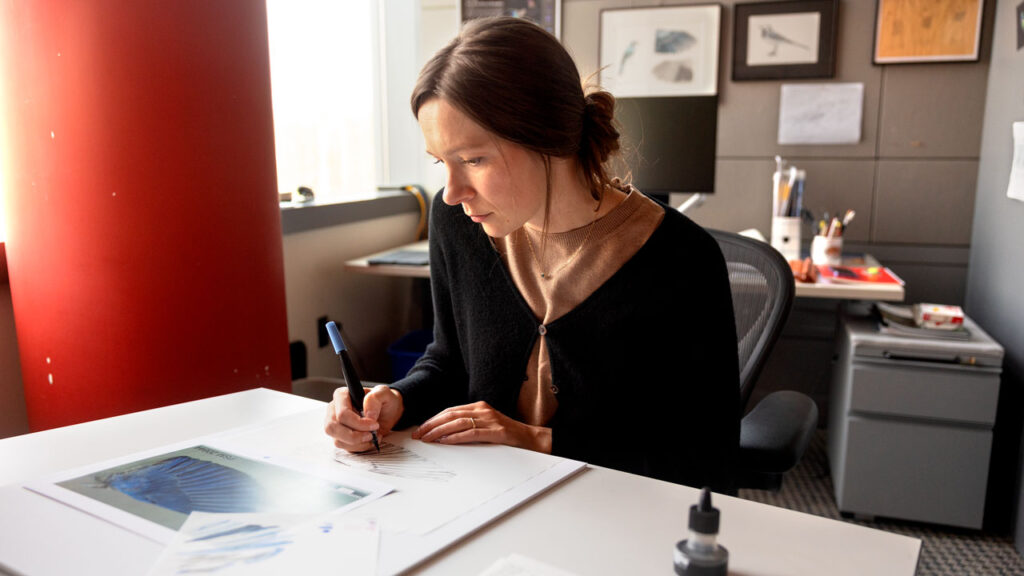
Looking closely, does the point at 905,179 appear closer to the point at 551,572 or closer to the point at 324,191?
the point at 324,191

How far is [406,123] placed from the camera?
3371 mm

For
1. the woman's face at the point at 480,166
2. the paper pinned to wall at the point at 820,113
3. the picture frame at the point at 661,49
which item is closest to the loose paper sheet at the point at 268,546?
the woman's face at the point at 480,166

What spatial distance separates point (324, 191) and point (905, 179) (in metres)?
2.23

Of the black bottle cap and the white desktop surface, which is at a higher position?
the black bottle cap

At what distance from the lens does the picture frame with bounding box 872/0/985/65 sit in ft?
8.99

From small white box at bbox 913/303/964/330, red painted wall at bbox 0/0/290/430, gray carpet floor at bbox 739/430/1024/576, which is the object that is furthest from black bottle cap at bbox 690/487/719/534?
small white box at bbox 913/303/964/330

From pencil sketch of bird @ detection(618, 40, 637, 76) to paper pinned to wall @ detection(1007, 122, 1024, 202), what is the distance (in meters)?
1.40

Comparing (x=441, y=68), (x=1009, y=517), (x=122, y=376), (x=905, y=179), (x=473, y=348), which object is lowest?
(x=1009, y=517)

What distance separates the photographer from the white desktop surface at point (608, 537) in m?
0.66

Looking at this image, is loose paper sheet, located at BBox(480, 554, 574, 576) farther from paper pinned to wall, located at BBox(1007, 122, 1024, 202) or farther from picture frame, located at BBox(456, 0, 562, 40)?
picture frame, located at BBox(456, 0, 562, 40)

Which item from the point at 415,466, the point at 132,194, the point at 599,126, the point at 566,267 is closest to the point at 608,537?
the point at 415,466

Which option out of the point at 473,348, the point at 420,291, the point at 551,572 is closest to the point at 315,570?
the point at 551,572

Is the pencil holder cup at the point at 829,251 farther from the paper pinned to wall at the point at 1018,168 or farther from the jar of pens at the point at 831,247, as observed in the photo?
the paper pinned to wall at the point at 1018,168

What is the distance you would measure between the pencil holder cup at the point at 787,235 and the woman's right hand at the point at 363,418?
6.30ft
